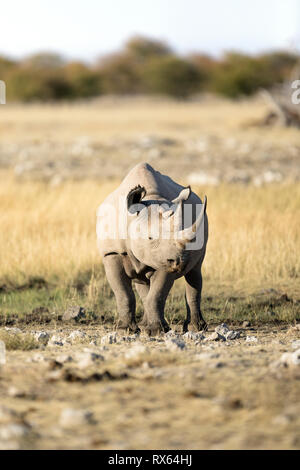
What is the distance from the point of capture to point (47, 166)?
16.0 meters

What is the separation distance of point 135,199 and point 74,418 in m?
2.50

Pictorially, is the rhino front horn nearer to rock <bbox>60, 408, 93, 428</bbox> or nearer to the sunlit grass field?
rock <bbox>60, 408, 93, 428</bbox>

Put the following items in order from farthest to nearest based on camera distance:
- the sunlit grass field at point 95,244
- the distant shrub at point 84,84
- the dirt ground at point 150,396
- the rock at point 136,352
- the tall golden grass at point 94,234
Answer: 1. the distant shrub at point 84,84
2. the tall golden grass at point 94,234
3. the sunlit grass field at point 95,244
4. the rock at point 136,352
5. the dirt ground at point 150,396

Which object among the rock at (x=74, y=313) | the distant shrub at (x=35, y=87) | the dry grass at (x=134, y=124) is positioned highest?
the distant shrub at (x=35, y=87)

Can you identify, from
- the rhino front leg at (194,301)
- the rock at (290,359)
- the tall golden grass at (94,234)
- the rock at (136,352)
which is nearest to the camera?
the rock at (290,359)

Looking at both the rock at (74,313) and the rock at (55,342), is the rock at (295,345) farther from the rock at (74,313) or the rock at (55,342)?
the rock at (74,313)

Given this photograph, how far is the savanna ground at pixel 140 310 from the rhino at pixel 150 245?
28cm

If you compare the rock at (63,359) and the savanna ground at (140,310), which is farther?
the rock at (63,359)

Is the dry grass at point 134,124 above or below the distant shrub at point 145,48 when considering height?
below

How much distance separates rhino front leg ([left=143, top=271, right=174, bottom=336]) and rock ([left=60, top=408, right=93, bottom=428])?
7.04 feet

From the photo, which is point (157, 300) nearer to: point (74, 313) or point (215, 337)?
point (215, 337)

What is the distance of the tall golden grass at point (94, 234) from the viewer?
864 centimetres

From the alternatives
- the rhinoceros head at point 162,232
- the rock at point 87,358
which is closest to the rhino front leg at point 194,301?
the rhinoceros head at point 162,232
